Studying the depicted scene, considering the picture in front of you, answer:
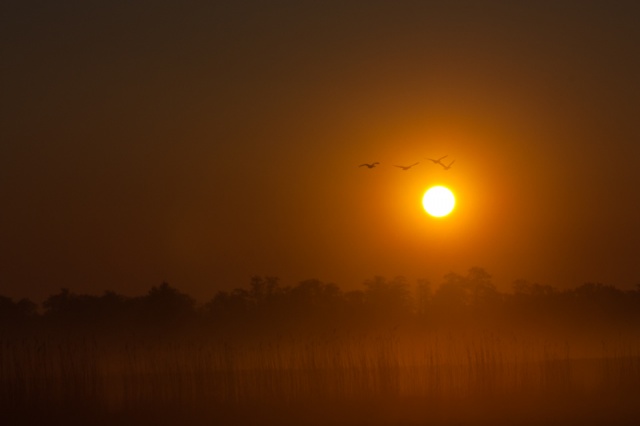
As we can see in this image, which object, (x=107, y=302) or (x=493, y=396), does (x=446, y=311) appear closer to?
(x=107, y=302)

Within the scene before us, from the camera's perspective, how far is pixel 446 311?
195ft

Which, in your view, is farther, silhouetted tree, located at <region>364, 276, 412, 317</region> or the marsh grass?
silhouetted tree, located at <region>364, 276, 412, 317</region>

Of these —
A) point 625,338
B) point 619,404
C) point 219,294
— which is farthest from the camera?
point 219,294

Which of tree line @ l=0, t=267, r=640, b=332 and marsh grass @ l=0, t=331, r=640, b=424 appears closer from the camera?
marsh grass @ l=0, t=331, r=640, b=424

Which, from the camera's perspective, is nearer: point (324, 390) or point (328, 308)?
point (324, 390)

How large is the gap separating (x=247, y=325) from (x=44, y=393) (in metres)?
28.7

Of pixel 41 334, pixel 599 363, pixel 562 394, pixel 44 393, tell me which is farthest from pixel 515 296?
pixel 44 393

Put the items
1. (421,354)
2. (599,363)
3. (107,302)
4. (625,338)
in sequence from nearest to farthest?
(599,363) → (421,354) → (625,338) → (107,302)

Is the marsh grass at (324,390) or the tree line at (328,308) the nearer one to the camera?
the marsh grass at (324,390)

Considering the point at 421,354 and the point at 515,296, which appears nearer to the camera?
the point at 421,354

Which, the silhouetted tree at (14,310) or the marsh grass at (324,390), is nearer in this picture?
the marsh grass at (324,390)

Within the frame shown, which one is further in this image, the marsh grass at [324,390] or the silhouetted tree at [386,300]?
the silhouetted tree at [386,300]

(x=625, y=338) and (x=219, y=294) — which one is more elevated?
(x=219, y=294)

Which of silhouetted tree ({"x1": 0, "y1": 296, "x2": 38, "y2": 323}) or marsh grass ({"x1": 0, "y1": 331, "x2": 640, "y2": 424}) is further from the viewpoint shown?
silhouetted tree ({"x1": 0, "y1": 296, "x2": 38, "y2": 323})
